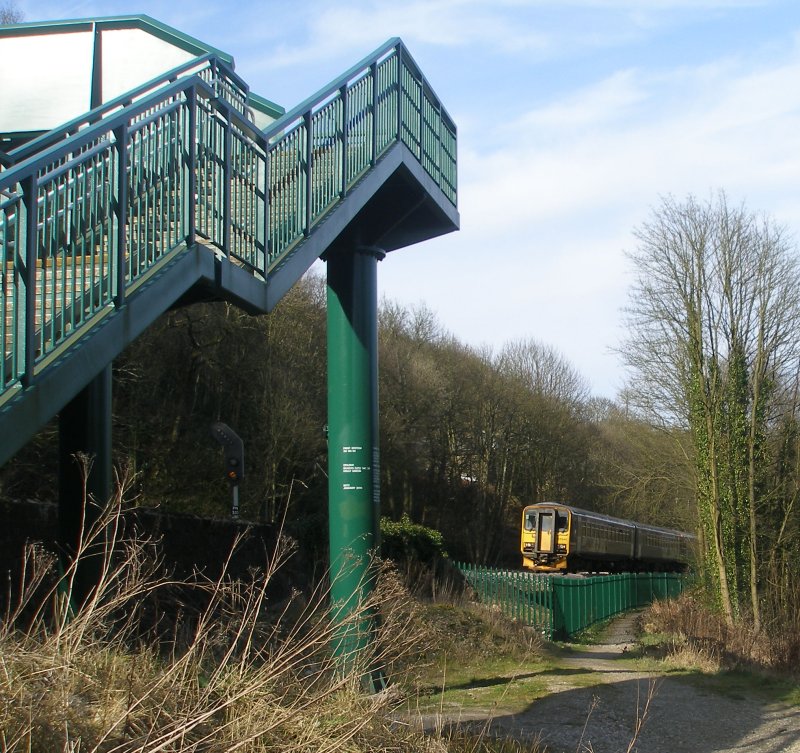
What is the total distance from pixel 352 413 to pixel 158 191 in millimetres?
3947

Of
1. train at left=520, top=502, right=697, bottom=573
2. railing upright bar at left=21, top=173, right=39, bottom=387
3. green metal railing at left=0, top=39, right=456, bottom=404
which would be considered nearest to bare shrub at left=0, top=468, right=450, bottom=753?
railing upright bar at left=21, top=173, right=39, bottom=387

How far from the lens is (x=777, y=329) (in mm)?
25156

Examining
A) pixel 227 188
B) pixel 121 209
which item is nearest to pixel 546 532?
pixel 227 188

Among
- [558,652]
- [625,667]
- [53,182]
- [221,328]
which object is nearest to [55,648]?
[53,182]

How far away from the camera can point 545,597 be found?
19.7 meters

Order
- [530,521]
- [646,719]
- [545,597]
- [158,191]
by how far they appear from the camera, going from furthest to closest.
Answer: [530,521]
[545,597]
[646,719]
[158,191]

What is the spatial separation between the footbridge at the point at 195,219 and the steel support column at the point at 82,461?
0.05 feet

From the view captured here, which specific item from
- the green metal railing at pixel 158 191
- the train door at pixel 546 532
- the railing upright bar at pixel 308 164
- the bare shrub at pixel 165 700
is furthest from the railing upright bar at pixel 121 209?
the train door at pixel 546 532

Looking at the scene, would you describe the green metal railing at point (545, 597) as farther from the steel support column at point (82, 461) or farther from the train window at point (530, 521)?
the train window at point (530, 521)

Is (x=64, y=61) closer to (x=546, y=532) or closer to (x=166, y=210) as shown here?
(x=166, y=210)

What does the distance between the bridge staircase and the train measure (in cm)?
2810

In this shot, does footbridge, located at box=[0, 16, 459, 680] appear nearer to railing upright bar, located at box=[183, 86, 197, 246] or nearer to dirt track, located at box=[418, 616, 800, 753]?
railing upright bar, located at box=[183, 86, 197, 246]

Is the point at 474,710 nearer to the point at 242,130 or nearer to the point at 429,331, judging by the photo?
the point at 242,130

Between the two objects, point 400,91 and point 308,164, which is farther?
point 400,91
